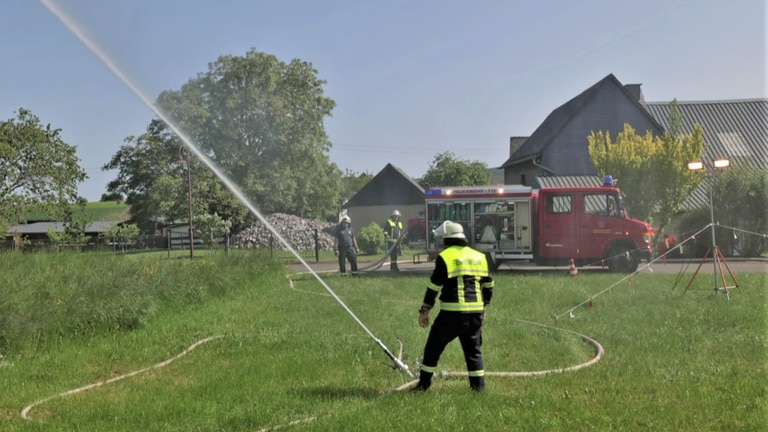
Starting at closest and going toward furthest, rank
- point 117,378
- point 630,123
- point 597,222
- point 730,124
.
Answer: point 117,378, point 597,222, point 630,123, point 730,124

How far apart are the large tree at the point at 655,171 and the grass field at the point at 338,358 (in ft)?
44.8

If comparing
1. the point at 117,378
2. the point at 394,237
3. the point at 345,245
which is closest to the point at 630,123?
the point at 394,237

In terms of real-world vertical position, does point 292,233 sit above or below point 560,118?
below

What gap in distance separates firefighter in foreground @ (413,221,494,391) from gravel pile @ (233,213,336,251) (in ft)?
109

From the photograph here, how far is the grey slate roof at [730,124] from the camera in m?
36.8

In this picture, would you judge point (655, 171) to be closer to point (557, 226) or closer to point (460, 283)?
point (557, 226)

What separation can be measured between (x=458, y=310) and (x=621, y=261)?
12809 mm

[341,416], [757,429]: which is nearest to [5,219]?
[341,416]

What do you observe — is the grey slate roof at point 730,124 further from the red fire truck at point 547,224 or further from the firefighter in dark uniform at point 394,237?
the firefighter in dark uniform at point 394,237

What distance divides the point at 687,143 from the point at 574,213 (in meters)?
11.4

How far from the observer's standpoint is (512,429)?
4957 millimetres

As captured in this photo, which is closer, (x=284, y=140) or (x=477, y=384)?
(x=477, y=384)

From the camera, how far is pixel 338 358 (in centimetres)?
746

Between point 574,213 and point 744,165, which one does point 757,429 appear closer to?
point 574,213
